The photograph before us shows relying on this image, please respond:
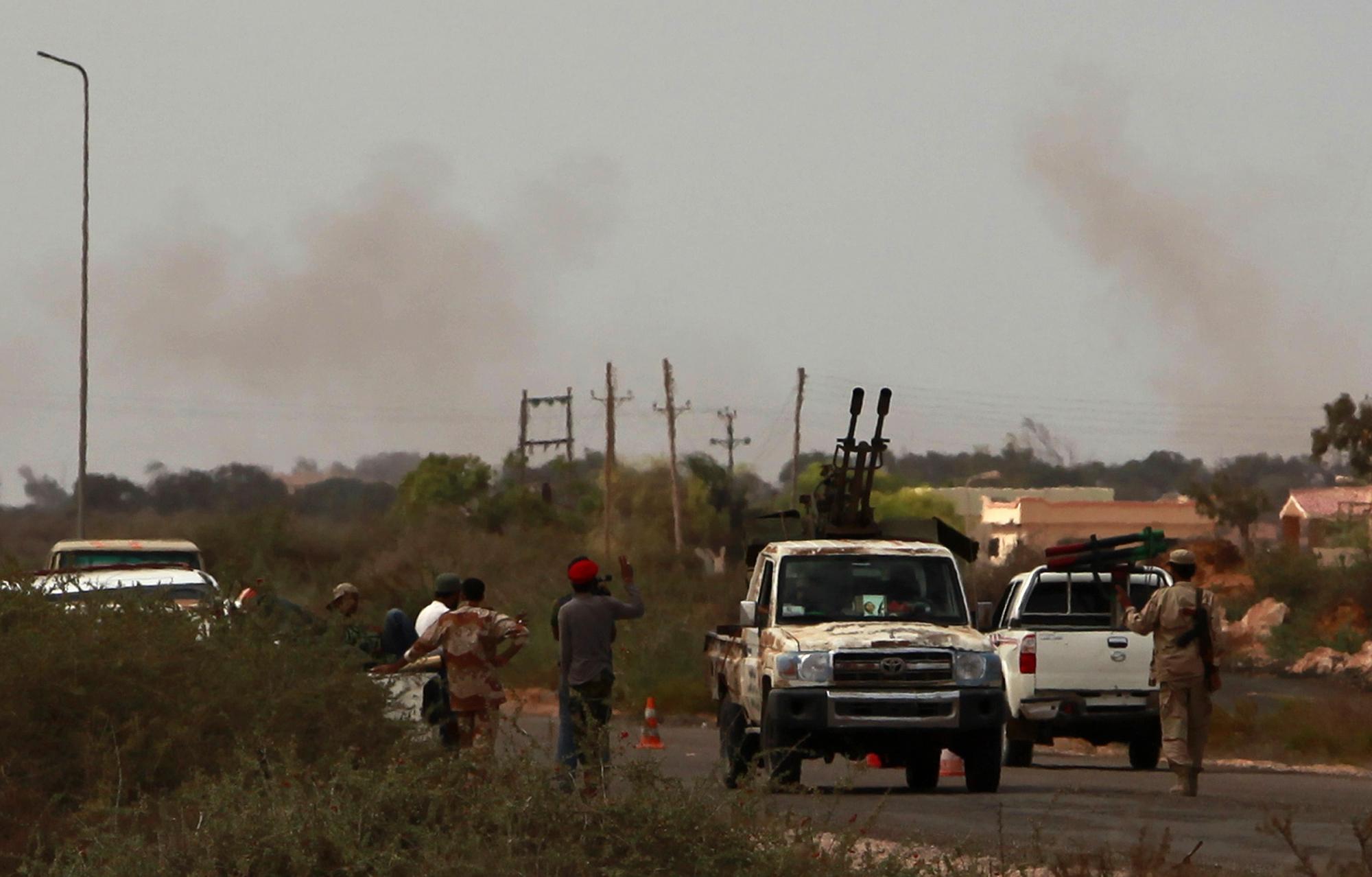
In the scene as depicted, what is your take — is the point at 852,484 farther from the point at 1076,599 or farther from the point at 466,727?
the point at 466,727

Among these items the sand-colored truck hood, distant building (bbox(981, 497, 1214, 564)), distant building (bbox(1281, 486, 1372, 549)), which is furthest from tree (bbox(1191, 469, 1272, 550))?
the sand-colored truck hood

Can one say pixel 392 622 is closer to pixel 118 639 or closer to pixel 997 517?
pixel 118 639

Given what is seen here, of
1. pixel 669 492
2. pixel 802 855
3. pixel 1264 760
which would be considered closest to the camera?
pixel 802 855

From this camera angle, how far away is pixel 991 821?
15852mm

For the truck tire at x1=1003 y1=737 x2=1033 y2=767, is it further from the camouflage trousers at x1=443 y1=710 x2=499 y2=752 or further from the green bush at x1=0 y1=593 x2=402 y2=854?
the green bush at x1=0 y1=593 x2=402 y2=854

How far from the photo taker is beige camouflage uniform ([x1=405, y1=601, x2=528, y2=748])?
51.2ft

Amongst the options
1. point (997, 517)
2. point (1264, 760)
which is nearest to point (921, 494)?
point (997, 517)

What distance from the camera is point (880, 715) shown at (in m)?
18.4

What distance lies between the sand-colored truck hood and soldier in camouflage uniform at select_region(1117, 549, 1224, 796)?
56.1 inches

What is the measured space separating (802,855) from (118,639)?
20.8 ft

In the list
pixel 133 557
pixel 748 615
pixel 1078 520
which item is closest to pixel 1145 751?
pixel 748 615

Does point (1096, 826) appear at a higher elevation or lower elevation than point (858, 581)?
lower

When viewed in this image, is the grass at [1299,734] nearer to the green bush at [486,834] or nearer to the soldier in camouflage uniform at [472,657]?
the soldier in camouflage uniform at [472,657]

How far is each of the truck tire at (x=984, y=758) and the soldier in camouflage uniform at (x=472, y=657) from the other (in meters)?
4.84
